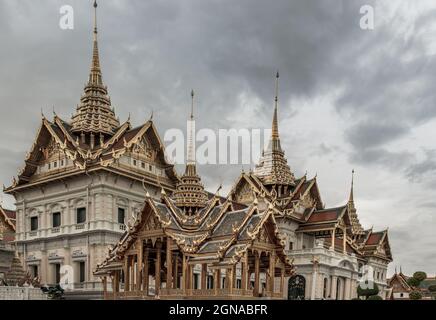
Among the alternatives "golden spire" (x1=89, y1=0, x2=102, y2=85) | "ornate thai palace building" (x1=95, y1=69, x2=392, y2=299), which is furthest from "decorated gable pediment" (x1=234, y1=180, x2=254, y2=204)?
"ornate thai palace building" (x1=95, y1=69, x2=392, y2=299)

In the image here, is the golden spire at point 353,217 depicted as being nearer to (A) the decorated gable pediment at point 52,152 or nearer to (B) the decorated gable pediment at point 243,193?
(B) the decorated gable pediment at point 243,193

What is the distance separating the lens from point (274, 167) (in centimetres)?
5831

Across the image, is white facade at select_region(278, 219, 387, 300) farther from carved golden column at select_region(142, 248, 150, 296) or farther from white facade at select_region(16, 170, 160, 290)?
carved golden column at select_region(142, 248, 150, 296)

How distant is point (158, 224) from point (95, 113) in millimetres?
25652

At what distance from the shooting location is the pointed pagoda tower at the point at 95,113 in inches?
1670

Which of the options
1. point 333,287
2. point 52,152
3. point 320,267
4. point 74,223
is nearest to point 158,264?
point 74,223

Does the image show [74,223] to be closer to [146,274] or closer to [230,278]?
[146,274]

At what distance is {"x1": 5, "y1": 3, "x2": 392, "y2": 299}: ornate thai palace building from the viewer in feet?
63.3

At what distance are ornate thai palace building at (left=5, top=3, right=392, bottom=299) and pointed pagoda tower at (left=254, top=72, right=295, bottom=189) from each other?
14cm

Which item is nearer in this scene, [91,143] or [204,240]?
[204,240]
